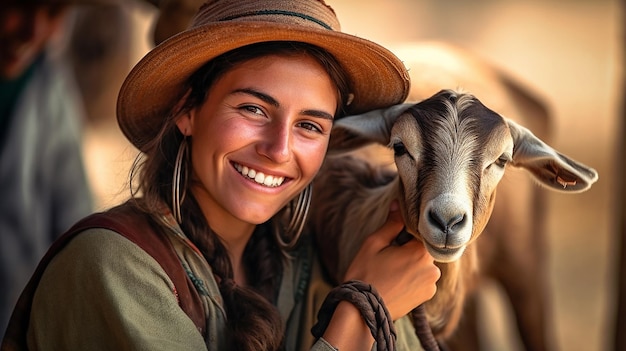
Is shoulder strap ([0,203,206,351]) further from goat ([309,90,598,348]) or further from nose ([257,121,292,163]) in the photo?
goat ([309,90,598,348])

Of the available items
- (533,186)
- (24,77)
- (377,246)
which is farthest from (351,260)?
(24,77)

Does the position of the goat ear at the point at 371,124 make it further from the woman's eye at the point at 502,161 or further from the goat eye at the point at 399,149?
the woman's eye at the point at 502,161

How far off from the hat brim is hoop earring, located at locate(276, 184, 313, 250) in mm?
308

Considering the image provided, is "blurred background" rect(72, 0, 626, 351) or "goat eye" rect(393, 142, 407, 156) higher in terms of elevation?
"goat eye" rect(393, 142, 407, 156)

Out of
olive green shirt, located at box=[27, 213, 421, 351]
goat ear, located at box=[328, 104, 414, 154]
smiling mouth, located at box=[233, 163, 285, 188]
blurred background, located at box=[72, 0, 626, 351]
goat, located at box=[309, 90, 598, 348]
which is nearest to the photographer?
olive green shirt, located at box=[27, 213, 421, 351]

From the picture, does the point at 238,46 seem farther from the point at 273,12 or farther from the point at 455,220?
the point at 455,220

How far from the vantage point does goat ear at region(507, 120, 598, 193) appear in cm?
260

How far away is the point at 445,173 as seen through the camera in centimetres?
240

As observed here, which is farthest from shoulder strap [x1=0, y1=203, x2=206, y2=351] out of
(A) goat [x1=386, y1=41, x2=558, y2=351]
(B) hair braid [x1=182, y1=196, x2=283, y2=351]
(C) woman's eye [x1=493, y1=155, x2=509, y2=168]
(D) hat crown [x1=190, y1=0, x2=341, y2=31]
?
(A) goat [x1=386, y1=41, x2=558, y2=351]

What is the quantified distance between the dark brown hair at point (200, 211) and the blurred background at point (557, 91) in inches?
109

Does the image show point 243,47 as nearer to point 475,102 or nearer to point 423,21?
point 475,102

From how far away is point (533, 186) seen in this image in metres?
4.72

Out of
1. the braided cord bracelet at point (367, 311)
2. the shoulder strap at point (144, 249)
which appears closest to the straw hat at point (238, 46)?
the shoulder strap at point (144, 249)

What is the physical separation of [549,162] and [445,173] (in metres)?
0.40
